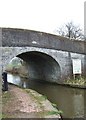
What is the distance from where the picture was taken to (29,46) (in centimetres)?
1873

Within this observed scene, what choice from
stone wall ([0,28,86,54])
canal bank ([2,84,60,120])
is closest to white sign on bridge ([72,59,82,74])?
stone wall ([0,28,86,54])

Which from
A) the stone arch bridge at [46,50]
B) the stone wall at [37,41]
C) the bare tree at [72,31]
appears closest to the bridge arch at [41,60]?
the stone arch bridge at [46,50]

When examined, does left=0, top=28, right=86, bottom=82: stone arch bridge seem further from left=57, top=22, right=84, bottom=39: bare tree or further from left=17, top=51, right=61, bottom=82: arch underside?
left=57, top=22, right=84, bottom=39: bare tree

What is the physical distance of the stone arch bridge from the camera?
17.8 m

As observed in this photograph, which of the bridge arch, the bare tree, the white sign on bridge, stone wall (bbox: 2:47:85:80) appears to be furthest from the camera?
the bare tree

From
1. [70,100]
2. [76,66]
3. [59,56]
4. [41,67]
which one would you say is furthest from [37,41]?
[70,100]

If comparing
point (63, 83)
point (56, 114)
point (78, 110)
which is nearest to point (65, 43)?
point (63, 83)

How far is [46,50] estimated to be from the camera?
19641mm

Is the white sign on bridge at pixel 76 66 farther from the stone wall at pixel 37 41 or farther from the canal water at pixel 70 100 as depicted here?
the canal water at pixel 70 100

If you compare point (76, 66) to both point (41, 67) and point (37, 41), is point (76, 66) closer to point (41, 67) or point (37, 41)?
point (37, 41)

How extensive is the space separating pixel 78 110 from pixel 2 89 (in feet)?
15.0

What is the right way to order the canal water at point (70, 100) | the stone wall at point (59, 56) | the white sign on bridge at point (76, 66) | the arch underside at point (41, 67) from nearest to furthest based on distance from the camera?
the canal water at point (70, 100)
the stone wall at point (59, 56)
the white sign on bridge at point (76, 66)
the arch underside at point (41, 67)

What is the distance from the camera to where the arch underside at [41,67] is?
20872 millimetres

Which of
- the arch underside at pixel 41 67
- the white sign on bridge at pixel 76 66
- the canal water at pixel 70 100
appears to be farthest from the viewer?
the arch underside at pixel 41 67
